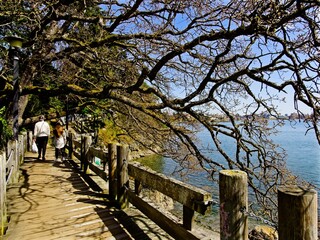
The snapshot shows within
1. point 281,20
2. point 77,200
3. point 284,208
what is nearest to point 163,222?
point 284,208

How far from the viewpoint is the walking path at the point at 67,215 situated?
3824 millimetres

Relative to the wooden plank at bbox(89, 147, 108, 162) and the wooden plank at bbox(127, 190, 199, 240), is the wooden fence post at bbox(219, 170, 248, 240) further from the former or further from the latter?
the wooden plank at bbox(89, 147, 108, 162)

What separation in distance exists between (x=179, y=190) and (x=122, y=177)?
1.86 metres

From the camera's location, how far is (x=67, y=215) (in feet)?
15.1

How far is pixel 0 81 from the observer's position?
896 centimetres

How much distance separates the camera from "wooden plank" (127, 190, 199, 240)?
2.95 m

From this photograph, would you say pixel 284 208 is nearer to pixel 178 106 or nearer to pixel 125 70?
pixel 178 106

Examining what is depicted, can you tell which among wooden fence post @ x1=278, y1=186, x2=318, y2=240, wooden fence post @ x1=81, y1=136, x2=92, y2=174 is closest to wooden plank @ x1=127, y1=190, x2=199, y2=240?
wooden fence post @ x1=278, y1=186, x2=318, y2=240

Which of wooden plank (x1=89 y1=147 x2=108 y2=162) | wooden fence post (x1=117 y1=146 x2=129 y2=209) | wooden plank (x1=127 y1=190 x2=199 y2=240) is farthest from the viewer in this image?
wooden plank (x1=89 y1=147 x2=108 y2=162)

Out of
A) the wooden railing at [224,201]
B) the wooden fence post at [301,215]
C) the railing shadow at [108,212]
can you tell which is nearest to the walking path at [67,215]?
the railing shadow at [108,212]

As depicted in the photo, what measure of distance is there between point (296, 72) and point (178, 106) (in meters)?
2.56

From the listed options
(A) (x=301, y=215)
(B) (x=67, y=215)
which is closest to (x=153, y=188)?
(B) (x=67, y=215)

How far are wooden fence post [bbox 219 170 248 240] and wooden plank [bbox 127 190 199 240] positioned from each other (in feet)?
2.19

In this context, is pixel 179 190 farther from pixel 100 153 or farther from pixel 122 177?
pixel 100 153
